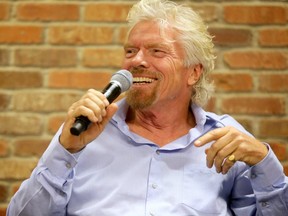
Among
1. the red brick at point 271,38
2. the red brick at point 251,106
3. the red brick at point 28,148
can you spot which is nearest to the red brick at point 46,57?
the red brick at point 28,148

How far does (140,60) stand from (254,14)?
1.96ft

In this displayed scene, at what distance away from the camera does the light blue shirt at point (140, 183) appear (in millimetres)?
1279

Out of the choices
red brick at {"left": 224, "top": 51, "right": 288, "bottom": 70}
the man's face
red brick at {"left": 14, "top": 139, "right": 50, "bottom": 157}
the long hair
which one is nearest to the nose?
the man's face

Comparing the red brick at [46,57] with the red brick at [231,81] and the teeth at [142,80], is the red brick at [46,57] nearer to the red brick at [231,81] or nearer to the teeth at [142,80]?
the teeth at [142,80]

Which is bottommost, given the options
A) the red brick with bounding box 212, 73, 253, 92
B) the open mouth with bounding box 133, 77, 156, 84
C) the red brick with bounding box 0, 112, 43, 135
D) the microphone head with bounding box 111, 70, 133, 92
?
the red brick with bounding box 0, 112, 43, 135

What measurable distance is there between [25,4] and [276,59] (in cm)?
101

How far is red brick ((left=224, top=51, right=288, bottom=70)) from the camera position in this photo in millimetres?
1821

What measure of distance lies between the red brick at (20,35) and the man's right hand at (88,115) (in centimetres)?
68

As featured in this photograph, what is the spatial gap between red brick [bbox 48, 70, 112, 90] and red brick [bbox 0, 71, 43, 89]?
0.18 ft

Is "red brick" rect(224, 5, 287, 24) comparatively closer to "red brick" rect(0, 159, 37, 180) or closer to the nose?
the nose

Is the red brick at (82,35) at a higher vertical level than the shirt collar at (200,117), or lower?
higher

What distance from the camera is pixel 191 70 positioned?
1.64 meters

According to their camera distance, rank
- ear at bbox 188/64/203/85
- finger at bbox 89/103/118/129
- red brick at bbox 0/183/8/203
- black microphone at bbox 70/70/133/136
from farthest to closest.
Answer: red brick at bbox 0/183/8/203 < ear at bbox 188/64/203/85 < finger at bbox 89/103/118/129 < black microphone at bbox 70/70/133/136

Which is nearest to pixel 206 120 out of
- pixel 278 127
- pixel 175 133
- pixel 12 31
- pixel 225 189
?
pixel 175 133
